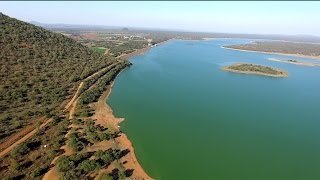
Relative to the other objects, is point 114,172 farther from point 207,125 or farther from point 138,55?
point 138,55

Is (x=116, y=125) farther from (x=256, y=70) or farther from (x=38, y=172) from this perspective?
(x=256, y=70)

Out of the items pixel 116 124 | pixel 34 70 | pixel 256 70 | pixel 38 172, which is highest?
pixel 34 70

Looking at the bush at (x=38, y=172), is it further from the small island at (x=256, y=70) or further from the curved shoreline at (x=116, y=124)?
the small island at (x=256, y=70)

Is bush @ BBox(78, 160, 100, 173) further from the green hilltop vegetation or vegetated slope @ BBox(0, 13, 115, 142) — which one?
vegetated slope @ BBox(0, 13, 115, 142)

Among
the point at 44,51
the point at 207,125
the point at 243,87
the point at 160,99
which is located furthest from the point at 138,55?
the point at 207,125

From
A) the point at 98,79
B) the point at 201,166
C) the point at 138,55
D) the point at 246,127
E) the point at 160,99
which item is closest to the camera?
the point at 201,166

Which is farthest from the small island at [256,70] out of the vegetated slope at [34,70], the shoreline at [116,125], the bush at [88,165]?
the bush at [88,165]

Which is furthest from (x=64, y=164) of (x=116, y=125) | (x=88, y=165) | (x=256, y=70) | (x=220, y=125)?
(x=256, y=70)
